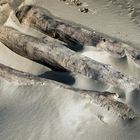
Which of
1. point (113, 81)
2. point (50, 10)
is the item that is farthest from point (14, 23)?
point (113, 81)

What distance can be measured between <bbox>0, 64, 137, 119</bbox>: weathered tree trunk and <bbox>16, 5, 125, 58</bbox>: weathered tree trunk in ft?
3.25

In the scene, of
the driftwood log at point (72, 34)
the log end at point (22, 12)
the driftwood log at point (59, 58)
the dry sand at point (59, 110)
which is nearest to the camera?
the dry sand at point (59, 110)

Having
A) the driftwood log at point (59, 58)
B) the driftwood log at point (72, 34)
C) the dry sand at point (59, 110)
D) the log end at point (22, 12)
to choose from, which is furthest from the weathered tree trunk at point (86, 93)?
the log end at point (22, 12)

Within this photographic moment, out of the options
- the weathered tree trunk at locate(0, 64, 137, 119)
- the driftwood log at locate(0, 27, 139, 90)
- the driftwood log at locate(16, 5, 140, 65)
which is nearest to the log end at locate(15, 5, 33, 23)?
the driftwood log at locate(16, 5, 140, 65)

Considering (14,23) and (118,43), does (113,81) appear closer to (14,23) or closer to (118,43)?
(118,43)

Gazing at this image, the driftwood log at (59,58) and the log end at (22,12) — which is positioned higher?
the log end at (22,12)

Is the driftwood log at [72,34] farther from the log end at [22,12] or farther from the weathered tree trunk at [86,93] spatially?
the weathered tree trunk at [86,93]

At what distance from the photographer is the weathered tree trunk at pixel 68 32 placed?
5301mm

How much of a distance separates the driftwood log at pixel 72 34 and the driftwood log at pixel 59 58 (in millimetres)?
314

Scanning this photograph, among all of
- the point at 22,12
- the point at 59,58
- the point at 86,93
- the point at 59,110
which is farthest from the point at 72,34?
the point at 59,110

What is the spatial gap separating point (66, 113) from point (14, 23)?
2.20 metres

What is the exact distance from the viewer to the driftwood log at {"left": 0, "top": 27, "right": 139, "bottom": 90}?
184 inches

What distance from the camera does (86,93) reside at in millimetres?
4379

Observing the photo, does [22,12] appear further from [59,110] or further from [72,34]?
[59,110]
